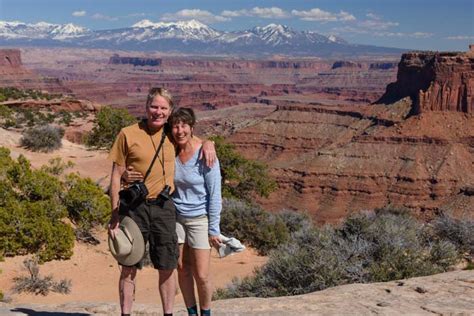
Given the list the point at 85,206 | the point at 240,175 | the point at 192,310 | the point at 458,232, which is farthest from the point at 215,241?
the point at 240,175

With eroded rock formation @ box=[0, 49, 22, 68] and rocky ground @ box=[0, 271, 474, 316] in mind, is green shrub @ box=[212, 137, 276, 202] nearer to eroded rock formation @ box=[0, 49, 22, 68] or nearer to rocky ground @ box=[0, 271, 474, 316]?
rocky ground @ box=[0, 271, 474, 316]

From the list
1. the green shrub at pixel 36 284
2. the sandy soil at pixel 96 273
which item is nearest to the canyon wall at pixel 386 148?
the sandy soil at pixel 96 273

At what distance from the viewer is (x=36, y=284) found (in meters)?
9.95

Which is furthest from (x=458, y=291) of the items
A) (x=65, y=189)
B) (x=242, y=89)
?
(x=242, y=89)

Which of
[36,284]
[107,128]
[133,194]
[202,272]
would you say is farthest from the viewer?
[107,128]

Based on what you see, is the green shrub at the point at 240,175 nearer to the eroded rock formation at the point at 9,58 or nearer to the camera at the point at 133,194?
the camera at the point at 133,194

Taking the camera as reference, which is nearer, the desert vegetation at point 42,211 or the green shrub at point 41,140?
the desert vegetation at point 42,211

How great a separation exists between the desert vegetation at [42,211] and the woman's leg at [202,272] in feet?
23.7

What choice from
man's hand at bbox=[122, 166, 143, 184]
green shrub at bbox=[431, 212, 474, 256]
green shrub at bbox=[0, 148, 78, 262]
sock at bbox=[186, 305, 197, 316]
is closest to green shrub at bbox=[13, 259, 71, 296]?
green shrub at bbox=[0, 148, 78, 262]

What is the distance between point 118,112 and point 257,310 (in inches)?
879

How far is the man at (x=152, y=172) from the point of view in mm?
4770

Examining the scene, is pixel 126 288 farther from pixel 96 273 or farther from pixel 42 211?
pixel 42 211

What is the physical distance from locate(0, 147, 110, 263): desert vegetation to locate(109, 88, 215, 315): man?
7.24m

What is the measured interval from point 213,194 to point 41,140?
20.8m
